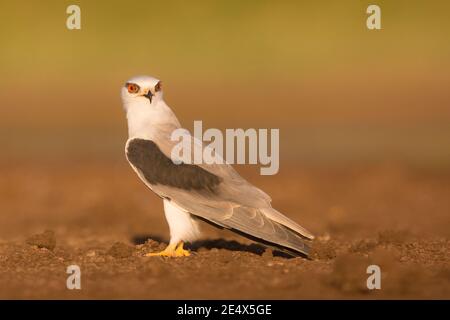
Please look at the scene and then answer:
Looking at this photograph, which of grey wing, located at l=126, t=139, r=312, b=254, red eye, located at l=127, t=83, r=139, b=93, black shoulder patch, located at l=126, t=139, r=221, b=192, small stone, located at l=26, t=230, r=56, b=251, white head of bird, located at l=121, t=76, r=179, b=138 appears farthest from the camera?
small stone, located at l=26, t=230, r=56, b=251

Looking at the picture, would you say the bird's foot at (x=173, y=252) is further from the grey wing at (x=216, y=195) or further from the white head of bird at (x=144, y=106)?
A: the white head of bird at (x=144, y=106)

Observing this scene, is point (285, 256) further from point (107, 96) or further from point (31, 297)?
point (107, 96)

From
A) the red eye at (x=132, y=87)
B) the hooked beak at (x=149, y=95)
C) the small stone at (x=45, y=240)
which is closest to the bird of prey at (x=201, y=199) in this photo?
the hooked beak at (x=149, y=95)

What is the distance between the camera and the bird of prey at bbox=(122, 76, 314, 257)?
11195 millimetres

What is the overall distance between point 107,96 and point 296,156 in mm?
14787

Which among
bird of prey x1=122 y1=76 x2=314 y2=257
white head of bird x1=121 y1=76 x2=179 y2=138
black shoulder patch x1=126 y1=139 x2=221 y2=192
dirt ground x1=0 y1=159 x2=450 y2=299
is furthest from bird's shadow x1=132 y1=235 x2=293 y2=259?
white head of bird x1=121 y1=76 x2=179 y2=138

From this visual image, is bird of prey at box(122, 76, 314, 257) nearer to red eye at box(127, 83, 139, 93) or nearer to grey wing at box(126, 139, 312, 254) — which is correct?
grey wing at box(126, 139, 312, 254)

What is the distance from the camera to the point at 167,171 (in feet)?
37.8

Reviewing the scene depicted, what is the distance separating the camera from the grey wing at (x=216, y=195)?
1117 centimetres

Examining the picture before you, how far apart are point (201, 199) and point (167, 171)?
496mm

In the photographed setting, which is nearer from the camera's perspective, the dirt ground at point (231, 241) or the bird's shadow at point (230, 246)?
the dirt ground at point (231, 241)

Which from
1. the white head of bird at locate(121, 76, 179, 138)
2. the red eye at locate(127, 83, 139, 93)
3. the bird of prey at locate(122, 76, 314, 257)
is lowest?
the bird of prey at locate(122, 76, 314, 257)

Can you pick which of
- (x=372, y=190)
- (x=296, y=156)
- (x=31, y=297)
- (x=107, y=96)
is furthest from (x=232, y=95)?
(x=31, y=297)

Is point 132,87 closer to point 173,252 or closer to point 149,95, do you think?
point 149,95
